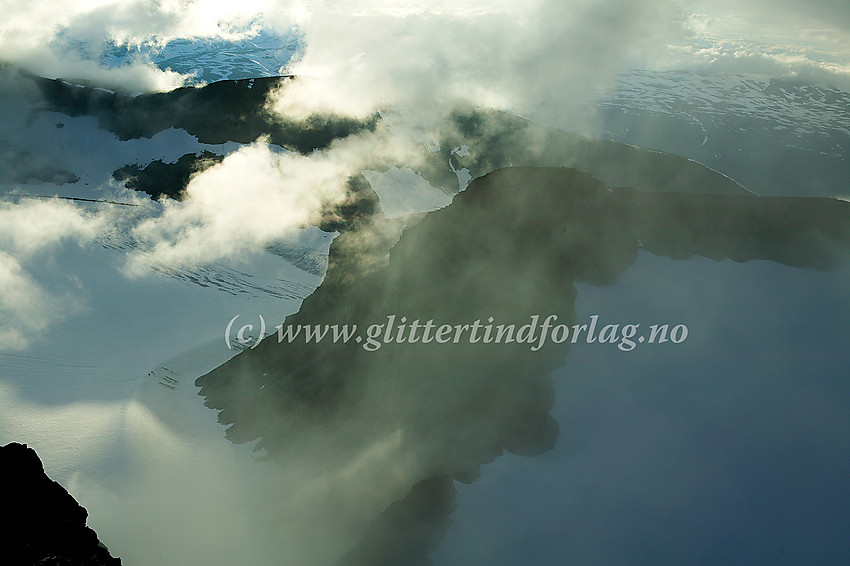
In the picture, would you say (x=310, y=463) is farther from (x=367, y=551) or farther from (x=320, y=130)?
(x=320, y=130)

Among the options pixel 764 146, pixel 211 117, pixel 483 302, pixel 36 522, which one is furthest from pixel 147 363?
pixel 764 146

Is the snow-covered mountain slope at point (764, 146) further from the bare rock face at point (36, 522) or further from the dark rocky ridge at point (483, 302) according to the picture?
the bare rock face at point (36, 522)

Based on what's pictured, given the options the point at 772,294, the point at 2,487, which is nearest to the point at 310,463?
the point at 2,487

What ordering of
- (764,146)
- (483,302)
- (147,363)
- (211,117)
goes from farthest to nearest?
(764,146)
(211,117)
(147,363)
(483,302)

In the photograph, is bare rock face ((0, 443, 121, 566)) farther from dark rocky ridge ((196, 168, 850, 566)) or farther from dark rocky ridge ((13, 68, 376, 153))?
dark rocky ridge ((13, 68, 376, 153))

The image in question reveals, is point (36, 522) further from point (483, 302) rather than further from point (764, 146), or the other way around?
point (764, 146)

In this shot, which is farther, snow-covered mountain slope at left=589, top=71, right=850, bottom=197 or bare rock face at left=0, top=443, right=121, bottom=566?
snow-covered mountain slope at left=589, top=71, right=850, bottom=197

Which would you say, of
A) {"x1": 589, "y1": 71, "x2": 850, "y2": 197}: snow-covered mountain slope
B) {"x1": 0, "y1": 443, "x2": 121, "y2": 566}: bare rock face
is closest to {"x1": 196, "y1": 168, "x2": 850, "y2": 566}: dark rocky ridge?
{"x1": 0, "y1": 443, "x2": 121, "y2": 566}: bare rock face

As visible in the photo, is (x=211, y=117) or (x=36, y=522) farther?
(x=211, y=117)
